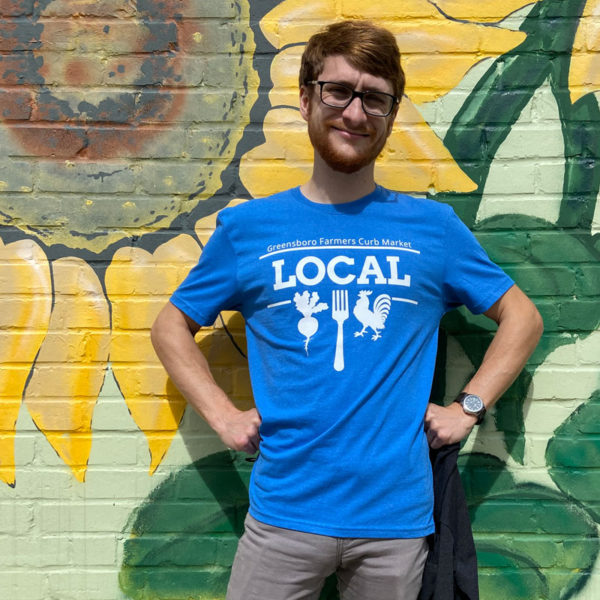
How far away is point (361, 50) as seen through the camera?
1987mm

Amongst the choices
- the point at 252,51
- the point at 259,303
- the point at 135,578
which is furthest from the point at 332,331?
the point at 135,578

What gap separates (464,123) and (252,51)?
81 cm

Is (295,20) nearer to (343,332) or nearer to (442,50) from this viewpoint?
(442,50)

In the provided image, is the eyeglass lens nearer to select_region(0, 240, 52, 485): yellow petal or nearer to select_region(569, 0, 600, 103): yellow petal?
select_region(569, 0, 600, 103): yellow petal

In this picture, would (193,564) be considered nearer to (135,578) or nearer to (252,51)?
(135,578)

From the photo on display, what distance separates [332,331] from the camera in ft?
6.48

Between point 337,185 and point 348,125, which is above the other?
point 348,125

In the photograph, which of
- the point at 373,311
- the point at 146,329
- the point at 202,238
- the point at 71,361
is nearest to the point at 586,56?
the point at 373,311

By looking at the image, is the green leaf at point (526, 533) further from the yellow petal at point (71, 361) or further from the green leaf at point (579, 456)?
the yellow petal at point (71, 361)

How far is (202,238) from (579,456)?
1.60 metres

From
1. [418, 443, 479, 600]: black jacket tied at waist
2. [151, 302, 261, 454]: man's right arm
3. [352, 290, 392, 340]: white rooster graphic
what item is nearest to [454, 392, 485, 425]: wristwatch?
[418, 443, 479, 600]: black jacket tied at waist

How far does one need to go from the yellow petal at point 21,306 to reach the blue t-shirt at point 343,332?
26.7 inches

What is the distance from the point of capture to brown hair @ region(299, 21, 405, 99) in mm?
1991

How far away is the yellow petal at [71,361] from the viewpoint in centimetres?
251
